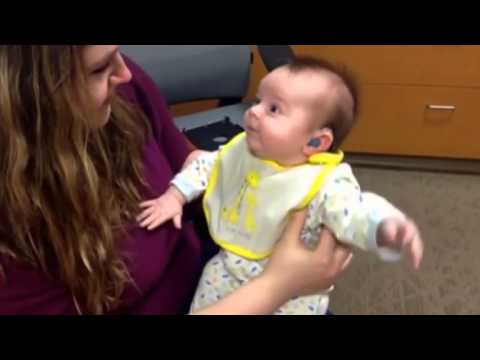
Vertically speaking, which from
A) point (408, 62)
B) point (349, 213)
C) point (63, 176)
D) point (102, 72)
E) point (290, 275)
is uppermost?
point (102, 72)

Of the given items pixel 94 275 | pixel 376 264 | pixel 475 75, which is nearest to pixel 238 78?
pixel 376 264

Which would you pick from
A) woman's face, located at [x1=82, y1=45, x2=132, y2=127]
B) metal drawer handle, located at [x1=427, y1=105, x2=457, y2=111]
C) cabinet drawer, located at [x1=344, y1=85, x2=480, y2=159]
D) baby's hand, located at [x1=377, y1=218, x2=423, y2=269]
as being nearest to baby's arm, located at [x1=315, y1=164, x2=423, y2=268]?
baby's hand, located at [x1=377, y1=218, x2=423, y2=269]

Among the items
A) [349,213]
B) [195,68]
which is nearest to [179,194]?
[349,213]

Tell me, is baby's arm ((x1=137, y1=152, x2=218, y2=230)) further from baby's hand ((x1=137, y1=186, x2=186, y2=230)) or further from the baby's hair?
Result: the baby's hair

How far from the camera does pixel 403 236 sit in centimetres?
85

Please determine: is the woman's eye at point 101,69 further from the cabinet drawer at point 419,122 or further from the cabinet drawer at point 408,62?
the cabinet drawer at point 419,122

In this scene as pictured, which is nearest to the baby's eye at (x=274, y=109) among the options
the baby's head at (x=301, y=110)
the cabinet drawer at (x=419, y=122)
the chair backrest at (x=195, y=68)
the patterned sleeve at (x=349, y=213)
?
the baby's head at (x=301, y=110)

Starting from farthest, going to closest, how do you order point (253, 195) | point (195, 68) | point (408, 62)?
point (408, 62)
point (195, 68)
point (253, 195)

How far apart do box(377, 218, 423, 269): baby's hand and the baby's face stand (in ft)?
0.68

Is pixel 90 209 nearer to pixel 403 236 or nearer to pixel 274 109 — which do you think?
pixel 274 109

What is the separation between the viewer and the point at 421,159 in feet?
8.43

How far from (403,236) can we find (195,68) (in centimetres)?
116
